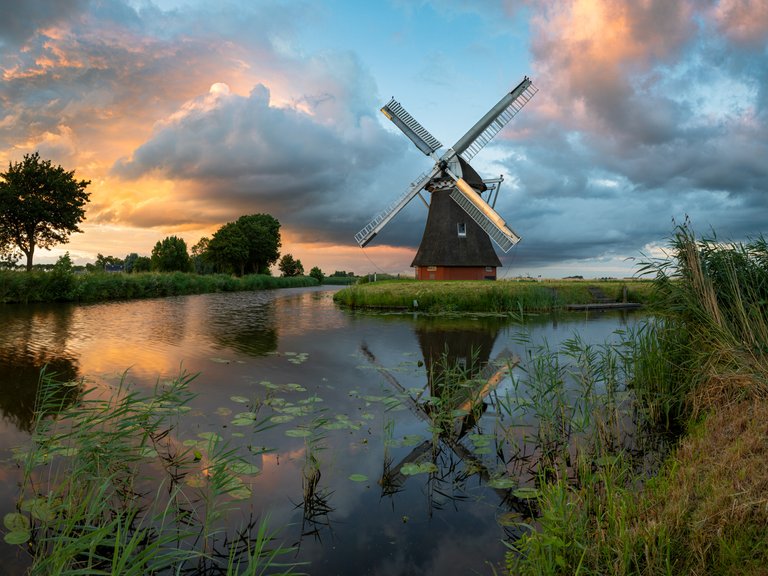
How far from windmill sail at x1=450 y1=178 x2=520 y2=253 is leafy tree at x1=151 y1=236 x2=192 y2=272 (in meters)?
41.8

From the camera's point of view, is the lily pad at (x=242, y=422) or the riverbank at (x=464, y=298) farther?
the riverbank at (x=464, y=298)

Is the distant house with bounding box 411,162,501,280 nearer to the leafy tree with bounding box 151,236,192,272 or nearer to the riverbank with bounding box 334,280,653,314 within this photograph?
the riverbank with bounding box 334,280,653,314

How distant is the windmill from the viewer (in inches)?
966

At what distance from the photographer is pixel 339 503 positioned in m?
3.82

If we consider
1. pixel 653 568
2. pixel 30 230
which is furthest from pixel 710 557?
pixel 30 230

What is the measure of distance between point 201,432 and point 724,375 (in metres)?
6.02

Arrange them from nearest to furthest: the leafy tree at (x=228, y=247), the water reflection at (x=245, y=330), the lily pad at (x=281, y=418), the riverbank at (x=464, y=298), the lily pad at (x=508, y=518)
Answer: the lily pad at (x=508, y=518), the lily pad at (x=281, y=418), the water reflection at (x=245, y=330), the riverbank at (x=464, y=298), the leafy tree at (x=228, y=247)

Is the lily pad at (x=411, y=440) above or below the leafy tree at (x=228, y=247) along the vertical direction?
below

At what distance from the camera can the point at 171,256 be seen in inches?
2167

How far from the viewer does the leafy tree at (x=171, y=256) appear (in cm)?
5462

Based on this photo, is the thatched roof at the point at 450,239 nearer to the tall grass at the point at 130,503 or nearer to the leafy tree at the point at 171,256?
the tall grass at the point at 130,503

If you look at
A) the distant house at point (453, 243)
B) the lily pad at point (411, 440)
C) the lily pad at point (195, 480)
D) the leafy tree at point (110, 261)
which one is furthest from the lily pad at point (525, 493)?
the leafy tree at point (110, 261)

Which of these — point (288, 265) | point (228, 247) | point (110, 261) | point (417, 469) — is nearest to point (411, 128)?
point (417, 469)

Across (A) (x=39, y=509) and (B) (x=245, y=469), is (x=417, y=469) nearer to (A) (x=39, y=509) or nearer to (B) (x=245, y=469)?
(B) (x=245, y=469)
